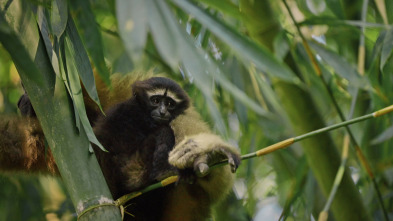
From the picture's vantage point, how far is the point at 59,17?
1816mm

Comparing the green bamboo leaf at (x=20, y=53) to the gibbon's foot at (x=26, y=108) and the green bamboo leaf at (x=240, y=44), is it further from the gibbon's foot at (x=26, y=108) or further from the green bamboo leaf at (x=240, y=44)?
the gibbon's foot at (x=26, y=108)

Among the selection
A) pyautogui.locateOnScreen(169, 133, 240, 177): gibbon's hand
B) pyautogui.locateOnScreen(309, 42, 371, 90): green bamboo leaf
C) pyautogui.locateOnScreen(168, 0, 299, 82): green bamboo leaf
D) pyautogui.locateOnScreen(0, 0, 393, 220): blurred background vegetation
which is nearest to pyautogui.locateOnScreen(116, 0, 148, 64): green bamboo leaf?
pyautogui.locateOnScreen(0, 0, 393, 220): blurred background vegetation

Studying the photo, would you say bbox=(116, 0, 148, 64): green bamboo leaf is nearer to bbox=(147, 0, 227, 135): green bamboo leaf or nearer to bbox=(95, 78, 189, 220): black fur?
bbox=(147, 0, 227, 135): green bamboo leaf

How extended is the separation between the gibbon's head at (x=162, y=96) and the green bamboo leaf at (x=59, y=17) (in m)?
1.02

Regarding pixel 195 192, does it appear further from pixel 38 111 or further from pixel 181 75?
pixel 181 75

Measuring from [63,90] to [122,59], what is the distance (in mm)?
1281

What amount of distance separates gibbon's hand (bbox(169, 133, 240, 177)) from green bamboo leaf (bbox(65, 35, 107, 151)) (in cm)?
41

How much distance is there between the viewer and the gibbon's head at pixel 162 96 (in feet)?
9.19

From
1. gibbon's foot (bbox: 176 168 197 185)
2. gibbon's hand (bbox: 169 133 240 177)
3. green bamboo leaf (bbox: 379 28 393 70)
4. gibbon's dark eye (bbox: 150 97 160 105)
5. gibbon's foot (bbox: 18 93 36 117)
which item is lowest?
gibbon's foot (bbox: 176 168 197 185)

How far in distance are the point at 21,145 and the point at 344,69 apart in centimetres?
152

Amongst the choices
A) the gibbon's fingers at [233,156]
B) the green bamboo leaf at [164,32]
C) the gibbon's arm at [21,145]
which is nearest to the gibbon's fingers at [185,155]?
the gibbon's fingers at [233,156]

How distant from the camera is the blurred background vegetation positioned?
4.87ft

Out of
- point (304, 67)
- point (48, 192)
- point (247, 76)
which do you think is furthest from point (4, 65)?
point (304, 67)

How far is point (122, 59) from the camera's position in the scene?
3.10 meters
